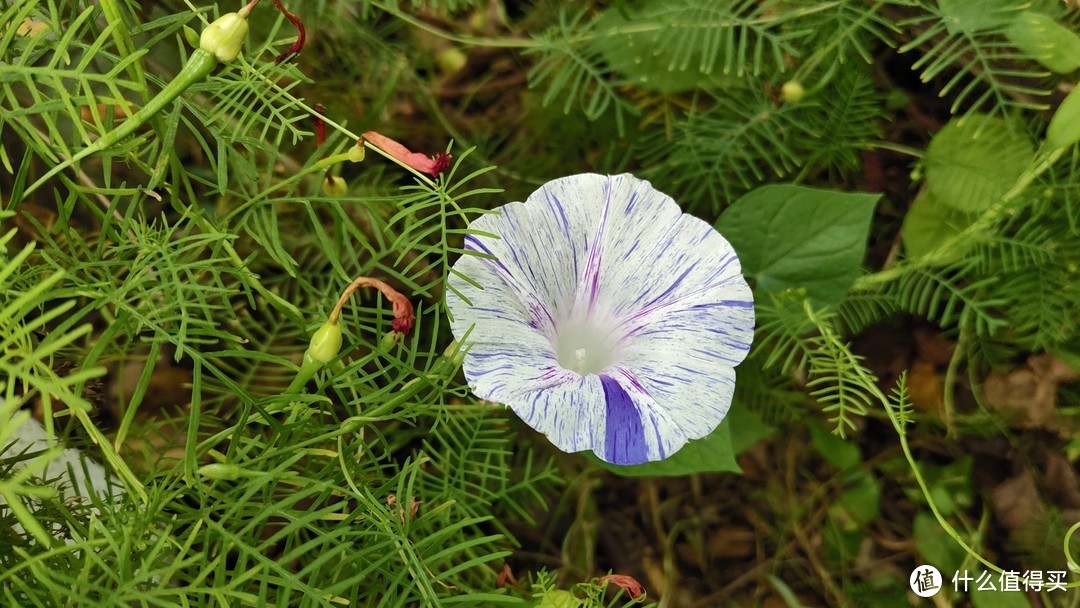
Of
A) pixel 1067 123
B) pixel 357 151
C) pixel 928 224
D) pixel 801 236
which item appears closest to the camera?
pixel 357 151

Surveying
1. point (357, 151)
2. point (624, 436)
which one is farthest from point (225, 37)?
point (624, 436)

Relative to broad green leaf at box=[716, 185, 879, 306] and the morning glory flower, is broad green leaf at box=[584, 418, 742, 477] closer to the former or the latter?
the morning glory flower

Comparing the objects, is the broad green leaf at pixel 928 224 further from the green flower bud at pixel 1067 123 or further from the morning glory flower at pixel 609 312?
the morning glory flower at pixel 609 312

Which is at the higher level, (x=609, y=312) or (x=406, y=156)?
(x=406, y=156)

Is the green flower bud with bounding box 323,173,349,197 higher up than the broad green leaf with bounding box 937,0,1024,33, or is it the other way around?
the broad green leaf with bounding box 937,0,1024,33

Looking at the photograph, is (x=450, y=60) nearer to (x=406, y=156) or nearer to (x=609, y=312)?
(x=609, y=312)

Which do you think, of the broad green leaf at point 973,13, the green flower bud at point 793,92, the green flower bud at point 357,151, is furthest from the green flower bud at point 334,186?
the broad green leaf at point 973,13

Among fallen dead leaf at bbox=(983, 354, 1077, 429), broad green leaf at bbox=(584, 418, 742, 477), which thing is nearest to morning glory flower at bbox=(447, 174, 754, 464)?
broad green leaf at bbox=(584, 418, 742, 477)
